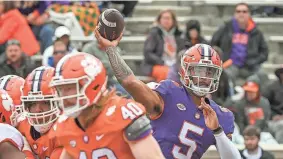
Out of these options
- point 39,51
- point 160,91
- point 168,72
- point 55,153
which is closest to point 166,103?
point 160,91

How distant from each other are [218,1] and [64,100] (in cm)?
765

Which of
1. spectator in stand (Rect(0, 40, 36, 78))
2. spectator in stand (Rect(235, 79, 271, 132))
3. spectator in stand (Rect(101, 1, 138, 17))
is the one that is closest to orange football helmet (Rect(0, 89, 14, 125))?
spectator in stand (Rect(0, 40, 36, 78))

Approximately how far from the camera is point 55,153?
5594 mm

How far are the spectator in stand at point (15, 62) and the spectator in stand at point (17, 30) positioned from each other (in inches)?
33.8

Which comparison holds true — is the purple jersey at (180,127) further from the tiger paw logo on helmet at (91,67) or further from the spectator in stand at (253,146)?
the spectator in stand at (253,146)

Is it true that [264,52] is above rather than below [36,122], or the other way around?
below

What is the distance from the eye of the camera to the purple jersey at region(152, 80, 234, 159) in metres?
5.98

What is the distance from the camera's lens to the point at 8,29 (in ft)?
35.8

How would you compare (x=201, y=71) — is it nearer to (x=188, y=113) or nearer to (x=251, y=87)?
(x=188, y=113)

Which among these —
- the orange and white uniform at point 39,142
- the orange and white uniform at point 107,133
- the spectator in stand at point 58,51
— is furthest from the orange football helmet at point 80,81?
the spectator in stand at point 58,51

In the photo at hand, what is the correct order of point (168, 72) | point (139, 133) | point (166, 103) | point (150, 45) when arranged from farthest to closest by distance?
point (150, 45)
point (168, 72)
point (166, 103)
point (139, 133)

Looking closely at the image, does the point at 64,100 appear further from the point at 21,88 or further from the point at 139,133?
the point at 21,88

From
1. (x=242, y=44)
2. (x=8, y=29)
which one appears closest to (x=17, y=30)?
(x=8, y=29)

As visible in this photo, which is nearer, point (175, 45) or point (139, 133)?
point (139, 133)
